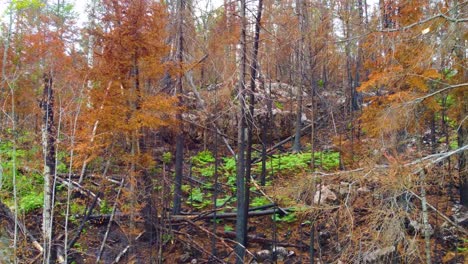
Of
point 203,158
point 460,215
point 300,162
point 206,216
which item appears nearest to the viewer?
point 460,215

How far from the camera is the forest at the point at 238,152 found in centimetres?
671

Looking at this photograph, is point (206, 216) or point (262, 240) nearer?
point (262, 240)

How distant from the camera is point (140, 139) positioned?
9062mm

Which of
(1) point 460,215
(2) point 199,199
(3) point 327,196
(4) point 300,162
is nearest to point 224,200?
(2) point 199,199

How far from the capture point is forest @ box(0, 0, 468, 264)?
671 centimetres

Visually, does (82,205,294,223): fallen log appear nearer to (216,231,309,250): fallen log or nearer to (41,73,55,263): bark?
(216,231,309,250): fallen log

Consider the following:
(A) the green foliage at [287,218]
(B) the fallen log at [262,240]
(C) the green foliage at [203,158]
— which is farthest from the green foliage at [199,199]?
(C) the green foliage at [203,158]

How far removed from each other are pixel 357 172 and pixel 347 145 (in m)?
5.74

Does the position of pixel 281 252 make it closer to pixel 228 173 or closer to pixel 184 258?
pixel 184 258

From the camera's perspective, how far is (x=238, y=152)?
959cm

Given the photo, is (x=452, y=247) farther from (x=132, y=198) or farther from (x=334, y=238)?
(x=132, y=198)


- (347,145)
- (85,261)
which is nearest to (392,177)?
(347,145)

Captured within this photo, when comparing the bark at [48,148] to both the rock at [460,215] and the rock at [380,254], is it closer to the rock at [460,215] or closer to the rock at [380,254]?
the rock at [380,254]

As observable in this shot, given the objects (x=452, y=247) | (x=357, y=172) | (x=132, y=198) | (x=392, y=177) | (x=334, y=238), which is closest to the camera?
(x=392, y=177)
